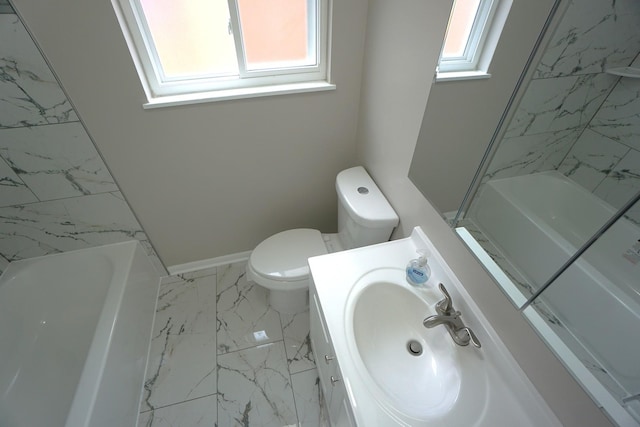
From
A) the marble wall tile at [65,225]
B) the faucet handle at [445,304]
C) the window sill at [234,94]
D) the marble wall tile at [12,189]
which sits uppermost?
the window sill at [234,94]

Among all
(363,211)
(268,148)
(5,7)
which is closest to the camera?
(5,7)

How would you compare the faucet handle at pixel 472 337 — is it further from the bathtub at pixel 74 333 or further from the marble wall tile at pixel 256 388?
the bathtub at pixel 74 333

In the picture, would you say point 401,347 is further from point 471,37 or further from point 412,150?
point 471,37

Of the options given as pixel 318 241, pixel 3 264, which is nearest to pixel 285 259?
pixel 318 241

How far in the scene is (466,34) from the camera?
82 cm

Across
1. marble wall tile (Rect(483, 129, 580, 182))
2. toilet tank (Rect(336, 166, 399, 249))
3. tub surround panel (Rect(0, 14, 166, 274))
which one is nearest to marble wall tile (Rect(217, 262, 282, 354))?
tub surround panel (Rect(0, 14, 166, 274))

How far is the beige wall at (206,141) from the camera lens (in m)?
1.10

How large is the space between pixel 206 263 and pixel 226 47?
132 cm

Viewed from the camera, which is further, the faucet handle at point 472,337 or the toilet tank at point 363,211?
the toilet tank at point 363,211

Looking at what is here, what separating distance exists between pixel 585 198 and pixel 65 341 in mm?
2265

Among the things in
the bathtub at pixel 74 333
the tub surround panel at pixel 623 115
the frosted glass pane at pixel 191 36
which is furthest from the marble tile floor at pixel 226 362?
the tub surround panel at pixel 623 115

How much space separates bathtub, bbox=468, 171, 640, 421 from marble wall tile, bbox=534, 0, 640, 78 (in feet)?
0.77

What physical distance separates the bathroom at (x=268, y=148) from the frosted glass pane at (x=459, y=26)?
0.04m

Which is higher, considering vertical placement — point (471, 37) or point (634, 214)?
point (471, 37)
